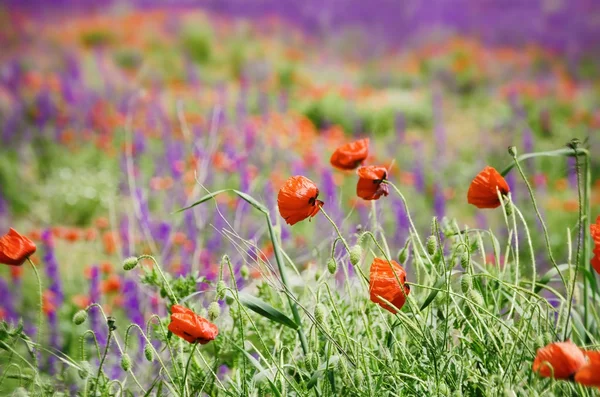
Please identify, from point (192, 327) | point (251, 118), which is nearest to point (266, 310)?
point (192, 327)

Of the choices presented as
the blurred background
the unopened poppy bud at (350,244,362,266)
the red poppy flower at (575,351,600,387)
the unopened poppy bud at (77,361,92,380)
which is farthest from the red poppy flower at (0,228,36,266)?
the red poppy flower at (575,351,600,387)

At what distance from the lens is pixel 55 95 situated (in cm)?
413

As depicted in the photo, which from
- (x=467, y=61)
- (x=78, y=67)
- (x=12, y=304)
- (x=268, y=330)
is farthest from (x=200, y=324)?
(x=467, y=61)

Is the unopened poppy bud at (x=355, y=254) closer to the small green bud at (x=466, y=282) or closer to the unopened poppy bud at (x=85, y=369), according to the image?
the small green bud at (x=466, y=282)

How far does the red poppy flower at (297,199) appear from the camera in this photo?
2.54 ft

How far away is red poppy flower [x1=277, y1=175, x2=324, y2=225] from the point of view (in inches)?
30.5

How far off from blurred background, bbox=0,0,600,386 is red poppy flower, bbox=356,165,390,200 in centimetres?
16

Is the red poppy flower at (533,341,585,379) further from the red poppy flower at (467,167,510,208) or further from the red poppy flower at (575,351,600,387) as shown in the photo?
the red poppy flower at (467,167,510,208)

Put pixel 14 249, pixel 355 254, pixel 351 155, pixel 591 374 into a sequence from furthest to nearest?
pixel 351 155 < pixel 14 249 < pixel 355 254 < pixel 591 374

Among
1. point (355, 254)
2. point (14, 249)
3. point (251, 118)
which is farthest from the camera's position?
point (251, 118)

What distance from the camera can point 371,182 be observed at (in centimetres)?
82

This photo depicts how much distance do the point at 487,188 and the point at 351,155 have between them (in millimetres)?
209

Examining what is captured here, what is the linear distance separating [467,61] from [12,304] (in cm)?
521

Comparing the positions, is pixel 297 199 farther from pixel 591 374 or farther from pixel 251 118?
pixel 251 118
